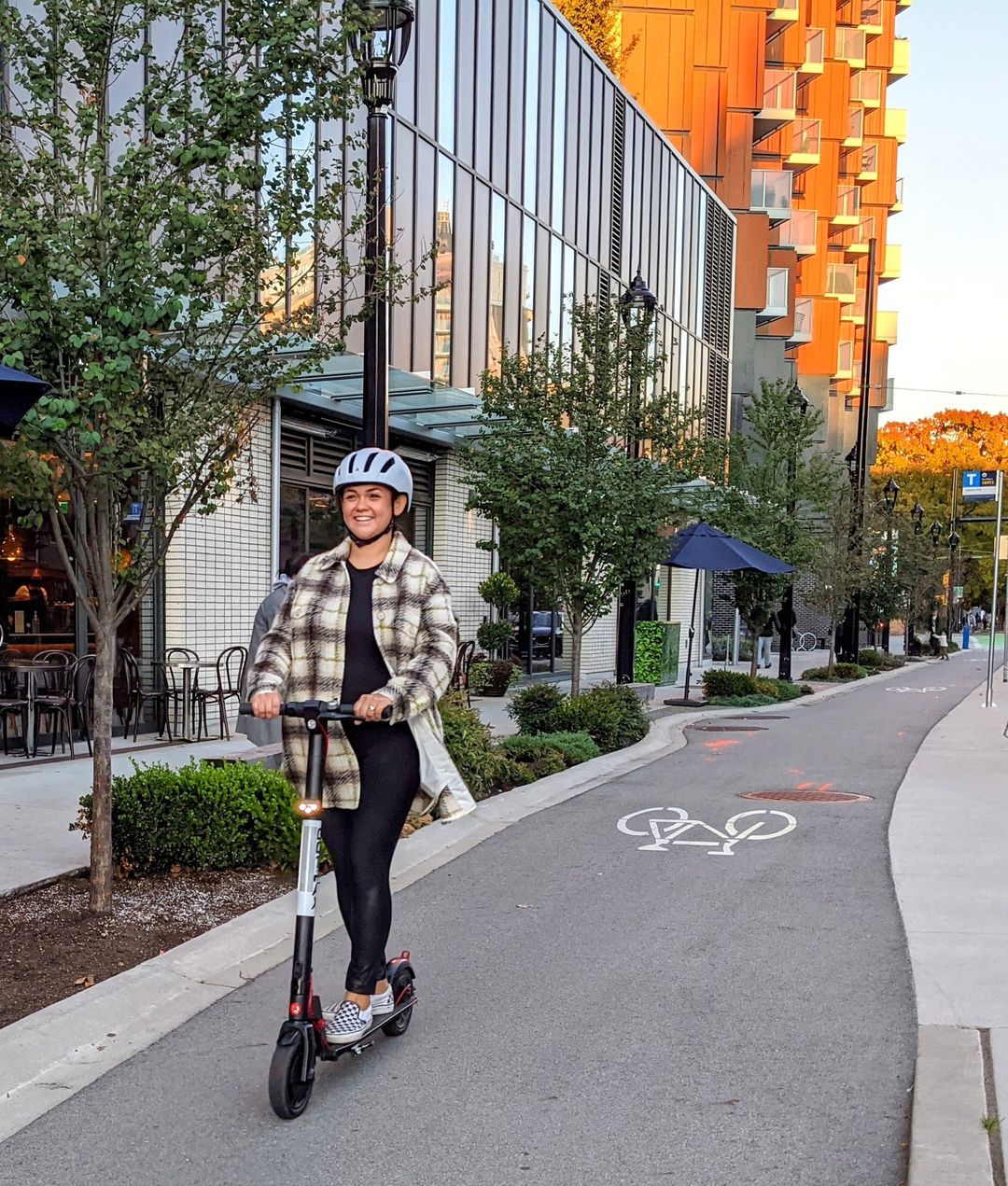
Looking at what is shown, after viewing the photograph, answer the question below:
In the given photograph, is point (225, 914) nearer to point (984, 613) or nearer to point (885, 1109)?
point (885, 1109)

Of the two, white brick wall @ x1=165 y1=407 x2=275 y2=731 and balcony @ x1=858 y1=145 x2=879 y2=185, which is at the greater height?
balcony @ x1=858 y1=145 x2=879 y2=185

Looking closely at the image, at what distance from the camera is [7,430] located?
5.55m

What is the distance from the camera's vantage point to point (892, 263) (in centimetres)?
7025

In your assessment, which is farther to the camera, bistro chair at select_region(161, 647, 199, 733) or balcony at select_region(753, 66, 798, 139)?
balcony at select_region(753, 66, 798, 139)

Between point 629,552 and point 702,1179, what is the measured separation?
10.5 meters

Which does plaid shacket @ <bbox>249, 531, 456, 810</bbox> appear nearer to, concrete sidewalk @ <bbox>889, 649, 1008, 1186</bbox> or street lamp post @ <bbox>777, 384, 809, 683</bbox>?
concrete sidewalk @ <bbox>889, 649, 1008, 1186</bbox>

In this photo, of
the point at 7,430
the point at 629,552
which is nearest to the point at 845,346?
the point at 629,552

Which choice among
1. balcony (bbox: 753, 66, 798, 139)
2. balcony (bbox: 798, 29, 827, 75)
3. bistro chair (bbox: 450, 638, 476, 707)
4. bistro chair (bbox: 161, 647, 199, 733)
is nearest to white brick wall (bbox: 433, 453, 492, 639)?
bistro chair (bbox: 450, 638, 476, 707)

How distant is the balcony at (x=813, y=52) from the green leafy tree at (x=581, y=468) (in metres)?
48.2

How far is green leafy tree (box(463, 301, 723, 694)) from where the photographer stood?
13.6 meters

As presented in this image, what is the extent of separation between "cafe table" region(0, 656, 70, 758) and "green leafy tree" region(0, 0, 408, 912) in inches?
223

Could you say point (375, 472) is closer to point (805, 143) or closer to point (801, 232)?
point (801, 232)

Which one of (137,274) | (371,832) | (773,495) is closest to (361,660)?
(371,832)

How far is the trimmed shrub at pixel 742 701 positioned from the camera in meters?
21.3
